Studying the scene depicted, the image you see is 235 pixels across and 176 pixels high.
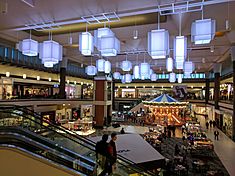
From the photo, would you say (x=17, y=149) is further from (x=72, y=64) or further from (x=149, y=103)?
(x=72, y=64)

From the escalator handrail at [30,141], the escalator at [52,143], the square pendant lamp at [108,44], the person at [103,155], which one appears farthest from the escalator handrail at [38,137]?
the square pendant lamp at [108,44]

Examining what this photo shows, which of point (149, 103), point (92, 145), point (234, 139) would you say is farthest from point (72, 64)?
point (92, 145)

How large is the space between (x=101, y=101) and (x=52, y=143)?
15.0m

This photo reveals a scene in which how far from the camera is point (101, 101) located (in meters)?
21.0

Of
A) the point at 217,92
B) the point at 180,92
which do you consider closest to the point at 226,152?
the point at 217,92

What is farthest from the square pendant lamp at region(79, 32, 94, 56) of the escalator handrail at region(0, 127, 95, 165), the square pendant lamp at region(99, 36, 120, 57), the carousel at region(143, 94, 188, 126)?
the carousel at region(143, 94, 188, 126)

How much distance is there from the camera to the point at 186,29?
1054 cm

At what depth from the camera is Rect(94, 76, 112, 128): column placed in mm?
21000

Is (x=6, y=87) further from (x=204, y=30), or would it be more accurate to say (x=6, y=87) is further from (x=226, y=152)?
(x=226, y=152)

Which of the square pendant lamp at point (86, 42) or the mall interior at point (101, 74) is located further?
the square pendant lamp at point (86, 42)

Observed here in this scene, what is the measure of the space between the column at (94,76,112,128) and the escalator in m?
14.3

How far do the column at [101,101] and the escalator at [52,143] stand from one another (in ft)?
47.1

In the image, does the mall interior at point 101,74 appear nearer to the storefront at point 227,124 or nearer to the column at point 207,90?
the storefront at point 227,124

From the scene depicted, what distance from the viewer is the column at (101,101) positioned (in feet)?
68.9
